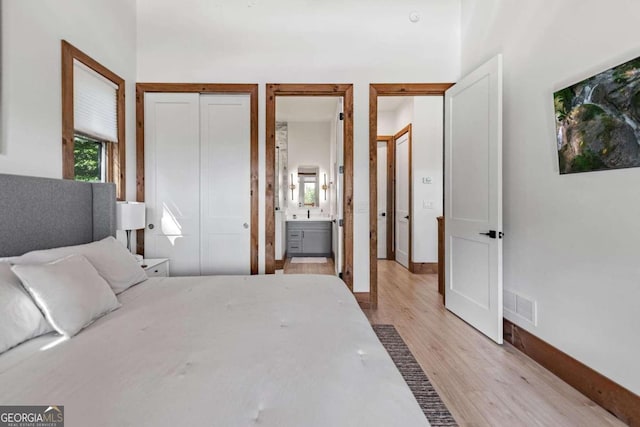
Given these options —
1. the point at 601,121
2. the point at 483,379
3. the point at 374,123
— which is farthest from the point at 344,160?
the point at 483,379

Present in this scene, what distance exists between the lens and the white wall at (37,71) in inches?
71.7

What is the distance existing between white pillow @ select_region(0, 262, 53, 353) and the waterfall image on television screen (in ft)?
9.64

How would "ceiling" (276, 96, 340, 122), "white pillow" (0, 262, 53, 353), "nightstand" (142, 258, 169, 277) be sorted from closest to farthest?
"white pillow" (0, 262, 53, 353), "nightstand" (142, 258, 169, 277), "ceiling" (276, 96, 340, 122)

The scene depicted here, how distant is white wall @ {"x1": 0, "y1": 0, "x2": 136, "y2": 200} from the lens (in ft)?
5.98

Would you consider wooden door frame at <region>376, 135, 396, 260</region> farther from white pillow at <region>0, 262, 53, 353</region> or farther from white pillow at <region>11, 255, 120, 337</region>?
white pillow at <region>0, 262, 53, 353</region>

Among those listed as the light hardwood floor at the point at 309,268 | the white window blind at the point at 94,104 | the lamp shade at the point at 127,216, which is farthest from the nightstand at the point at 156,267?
the light hardwood floor at the point at 309,268

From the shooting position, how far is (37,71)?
1998 mm

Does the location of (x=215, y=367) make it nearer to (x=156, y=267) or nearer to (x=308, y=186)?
(x=156, y=267)

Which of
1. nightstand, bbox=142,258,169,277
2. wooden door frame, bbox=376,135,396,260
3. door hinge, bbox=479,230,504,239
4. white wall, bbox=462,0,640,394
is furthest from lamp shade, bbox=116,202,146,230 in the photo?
wooden door frame, bbox=376,135,396,260

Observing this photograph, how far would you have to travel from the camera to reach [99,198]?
7.54 feet

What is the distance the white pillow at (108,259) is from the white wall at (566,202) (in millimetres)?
2878

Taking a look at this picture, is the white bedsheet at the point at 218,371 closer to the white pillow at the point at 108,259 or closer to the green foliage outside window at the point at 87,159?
the white pillow at the point at 108,259

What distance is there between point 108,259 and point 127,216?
833 mm

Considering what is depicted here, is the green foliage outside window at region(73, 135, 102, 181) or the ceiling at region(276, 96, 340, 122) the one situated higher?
the ceiling at region(276, 96, 340, 122)
